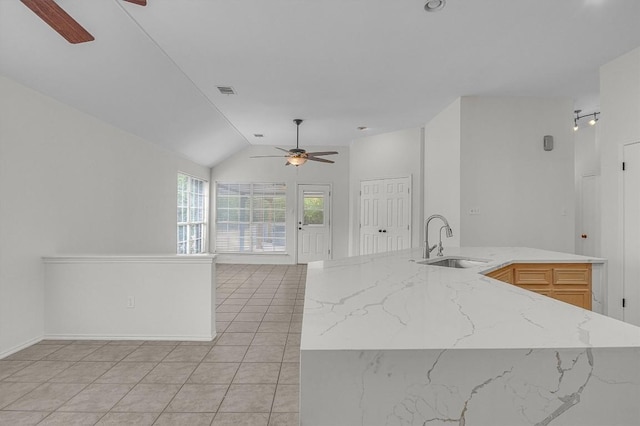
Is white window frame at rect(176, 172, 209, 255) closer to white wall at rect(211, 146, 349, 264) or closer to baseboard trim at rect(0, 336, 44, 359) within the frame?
white wall at rect(211, 146, 349, 264)

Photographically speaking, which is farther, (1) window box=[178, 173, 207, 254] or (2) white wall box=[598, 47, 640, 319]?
(1) window box=[178, 173, 207, 254]

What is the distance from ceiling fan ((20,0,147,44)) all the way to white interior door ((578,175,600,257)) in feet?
22.4

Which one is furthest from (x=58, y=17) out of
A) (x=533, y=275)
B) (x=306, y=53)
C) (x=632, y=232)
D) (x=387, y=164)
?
(x=387, y=164)

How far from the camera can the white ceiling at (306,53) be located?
253 cm

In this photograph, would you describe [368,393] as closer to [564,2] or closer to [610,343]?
[610,343]

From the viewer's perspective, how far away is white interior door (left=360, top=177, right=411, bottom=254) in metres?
6.20

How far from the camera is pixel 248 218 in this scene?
7.86 meters

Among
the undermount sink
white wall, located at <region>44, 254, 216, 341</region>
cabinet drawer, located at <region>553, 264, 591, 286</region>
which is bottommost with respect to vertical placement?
white wall, located at <region>44, 254, 216, 341</region>

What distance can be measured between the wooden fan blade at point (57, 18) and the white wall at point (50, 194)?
1579 mm

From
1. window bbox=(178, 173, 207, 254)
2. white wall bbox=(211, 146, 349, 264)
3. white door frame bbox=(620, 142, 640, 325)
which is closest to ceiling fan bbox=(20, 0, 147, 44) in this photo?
white door frame bbox=(620, 142, 640, 325)

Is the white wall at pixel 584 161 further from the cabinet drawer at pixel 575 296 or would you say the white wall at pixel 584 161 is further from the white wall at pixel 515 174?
the cabinet drawer at pixel 575 296

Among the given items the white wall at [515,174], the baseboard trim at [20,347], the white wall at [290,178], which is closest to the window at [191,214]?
the white wall at [290,178]

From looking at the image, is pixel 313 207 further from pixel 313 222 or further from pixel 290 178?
pixel 290 178

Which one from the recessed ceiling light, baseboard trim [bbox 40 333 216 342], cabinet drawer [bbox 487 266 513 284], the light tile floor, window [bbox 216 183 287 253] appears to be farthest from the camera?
window [bbox 216 183 287 253]
